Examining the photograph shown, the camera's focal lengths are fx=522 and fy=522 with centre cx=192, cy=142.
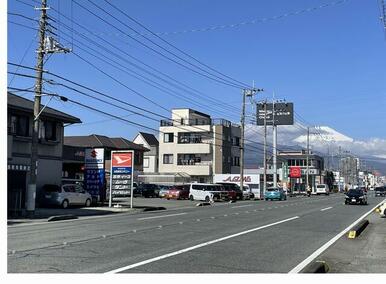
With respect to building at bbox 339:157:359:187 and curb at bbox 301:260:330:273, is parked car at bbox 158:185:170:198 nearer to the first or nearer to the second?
curb at bbox 301:260:330:273

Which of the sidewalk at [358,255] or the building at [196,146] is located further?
the building at [196,146]

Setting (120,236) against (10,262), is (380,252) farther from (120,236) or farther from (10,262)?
(10,262)

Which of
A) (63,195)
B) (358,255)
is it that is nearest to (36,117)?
(63,195)

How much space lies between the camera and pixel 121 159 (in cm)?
3706

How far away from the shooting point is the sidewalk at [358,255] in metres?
10.8

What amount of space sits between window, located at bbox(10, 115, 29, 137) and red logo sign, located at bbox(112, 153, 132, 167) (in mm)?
6195

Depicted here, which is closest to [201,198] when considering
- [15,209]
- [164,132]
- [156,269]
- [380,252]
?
[15,209]

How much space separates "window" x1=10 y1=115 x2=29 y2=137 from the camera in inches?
1344

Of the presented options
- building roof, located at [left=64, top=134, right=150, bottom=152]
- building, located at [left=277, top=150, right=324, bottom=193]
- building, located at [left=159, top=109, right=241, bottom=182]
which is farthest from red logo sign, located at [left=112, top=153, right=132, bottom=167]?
building, located at [left=277, top=150, right=324, bottom=193]

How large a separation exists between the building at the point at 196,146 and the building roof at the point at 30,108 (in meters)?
42.9

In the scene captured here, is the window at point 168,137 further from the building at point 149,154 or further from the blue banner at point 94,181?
the blue banner at point 94,181

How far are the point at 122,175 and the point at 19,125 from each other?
7.69 meters

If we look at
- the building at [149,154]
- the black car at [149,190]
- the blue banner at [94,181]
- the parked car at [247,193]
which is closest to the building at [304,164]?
the building at [149,154]

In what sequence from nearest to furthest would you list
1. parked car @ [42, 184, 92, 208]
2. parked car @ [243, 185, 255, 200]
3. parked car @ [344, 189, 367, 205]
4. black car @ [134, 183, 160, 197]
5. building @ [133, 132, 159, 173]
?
parked car @ [42, 184, 92, 208] → parked car @ [344, 189, 367, 205] → black car @ [134, 183, 160, 197] → parked car @ [243, 185, 255, 200] → building @ [133, 132, 159, 173]
